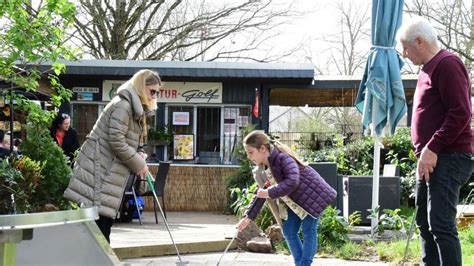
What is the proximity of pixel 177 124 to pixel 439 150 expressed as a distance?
1053 centimetres

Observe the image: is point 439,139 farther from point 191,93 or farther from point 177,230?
point 191,93

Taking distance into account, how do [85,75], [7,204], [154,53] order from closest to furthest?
1. [7,204]
2. [85,75]
3. [154,53]

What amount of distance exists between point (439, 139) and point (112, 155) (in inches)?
90.8

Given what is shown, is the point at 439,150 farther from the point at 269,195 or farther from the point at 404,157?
the point at 404,157

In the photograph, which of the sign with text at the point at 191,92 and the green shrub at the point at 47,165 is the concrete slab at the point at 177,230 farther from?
the sign with text at the point at 191,92

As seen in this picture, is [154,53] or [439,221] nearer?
[439,221]

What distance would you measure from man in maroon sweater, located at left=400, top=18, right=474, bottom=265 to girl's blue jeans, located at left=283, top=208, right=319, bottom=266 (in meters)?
1.29

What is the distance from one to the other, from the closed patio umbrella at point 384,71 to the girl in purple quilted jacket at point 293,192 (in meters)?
2.47

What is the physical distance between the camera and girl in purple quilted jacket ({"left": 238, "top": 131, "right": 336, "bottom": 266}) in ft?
17.2

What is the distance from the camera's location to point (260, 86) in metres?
14.2

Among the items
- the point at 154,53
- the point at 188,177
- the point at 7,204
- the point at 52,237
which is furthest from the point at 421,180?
the point at 154,53

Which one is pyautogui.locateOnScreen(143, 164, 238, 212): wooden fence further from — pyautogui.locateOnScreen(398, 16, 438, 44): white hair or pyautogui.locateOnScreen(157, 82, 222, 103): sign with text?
pyautogui.locateOnScreen(398, 16, 438, 44): white hair

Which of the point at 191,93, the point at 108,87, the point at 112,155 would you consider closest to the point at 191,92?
the point at 191,93

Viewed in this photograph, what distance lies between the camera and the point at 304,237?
17.7 feet
